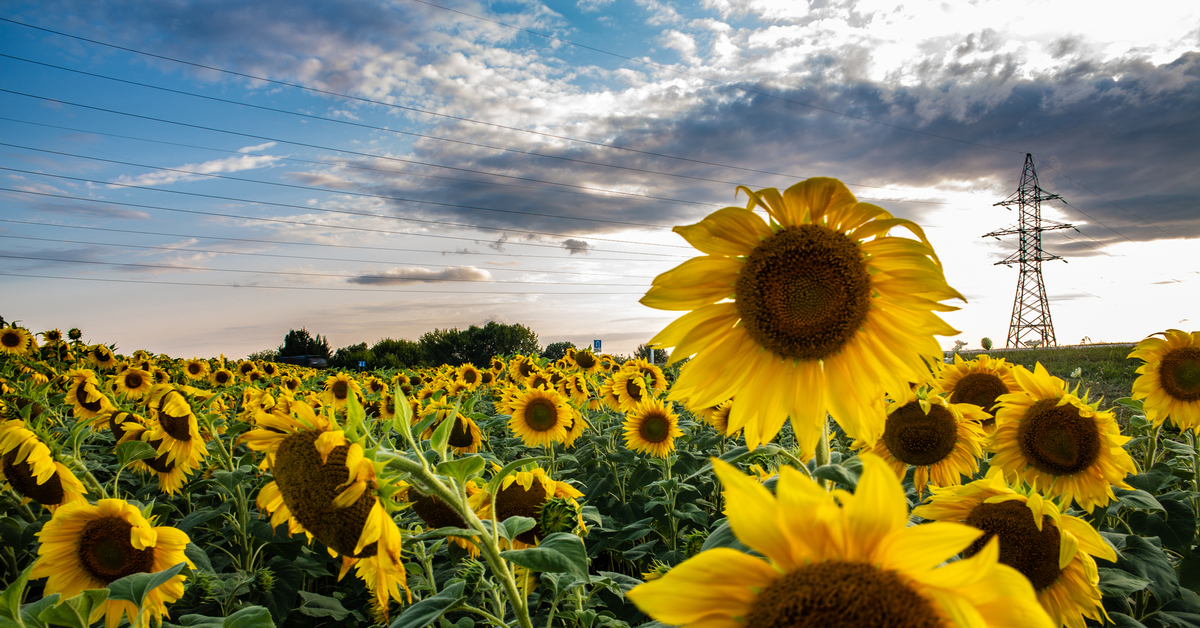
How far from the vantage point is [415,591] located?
336 centimetres

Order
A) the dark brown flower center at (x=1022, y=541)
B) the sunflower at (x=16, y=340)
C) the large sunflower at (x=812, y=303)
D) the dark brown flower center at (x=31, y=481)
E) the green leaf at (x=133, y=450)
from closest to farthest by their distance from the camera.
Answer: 1. the large sunflower at (x=812, y=303)
2. the dark brown flower center at (x=1022, y=541)
3. the dark brown flower center at (x=31, y=481)
4. the green leaf at (x=133, y=450)
5. the sunflower at (x=16, y=340)

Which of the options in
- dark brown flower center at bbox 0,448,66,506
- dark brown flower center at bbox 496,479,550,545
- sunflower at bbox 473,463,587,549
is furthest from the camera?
dark brown flower center at bbox 0,448,66,506

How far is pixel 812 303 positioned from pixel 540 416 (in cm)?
474

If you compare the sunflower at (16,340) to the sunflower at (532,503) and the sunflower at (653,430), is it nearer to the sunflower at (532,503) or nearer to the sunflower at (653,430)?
the sunflower at (653,430)

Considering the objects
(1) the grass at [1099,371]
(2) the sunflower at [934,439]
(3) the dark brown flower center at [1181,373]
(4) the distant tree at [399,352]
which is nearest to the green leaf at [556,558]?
(2) the sunflower at [934,439]

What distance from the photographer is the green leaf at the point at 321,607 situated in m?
3.66

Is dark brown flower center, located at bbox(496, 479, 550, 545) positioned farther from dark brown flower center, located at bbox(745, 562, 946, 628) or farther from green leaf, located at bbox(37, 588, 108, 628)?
dark brown flower center, located at bbox(745, 562, 946, 628)

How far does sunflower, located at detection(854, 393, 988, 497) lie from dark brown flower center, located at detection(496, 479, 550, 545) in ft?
5.82

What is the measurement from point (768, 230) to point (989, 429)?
312cm

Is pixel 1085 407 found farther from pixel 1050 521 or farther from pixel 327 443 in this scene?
pixel 327 443

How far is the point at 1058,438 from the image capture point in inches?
127

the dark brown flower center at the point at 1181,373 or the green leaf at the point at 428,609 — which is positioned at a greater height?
the dark brown flower center at the point at 1181,373

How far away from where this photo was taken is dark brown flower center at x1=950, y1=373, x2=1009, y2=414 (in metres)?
4.21

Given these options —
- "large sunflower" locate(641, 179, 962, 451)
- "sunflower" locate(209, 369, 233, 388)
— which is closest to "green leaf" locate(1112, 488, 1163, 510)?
"large sunflower" locate(641, 179, 962, 451)
